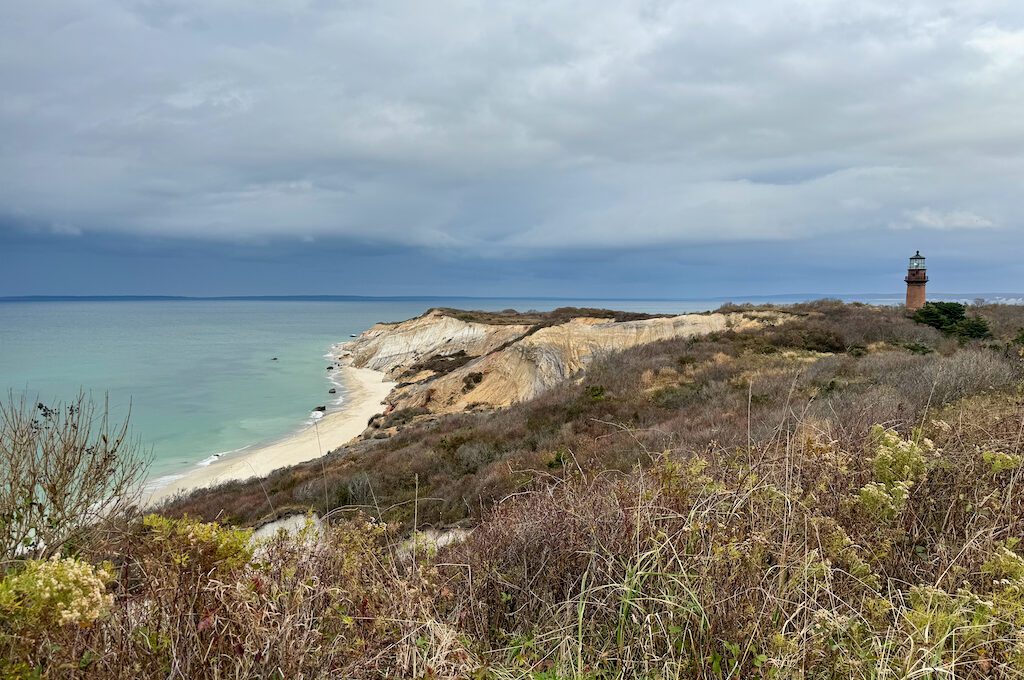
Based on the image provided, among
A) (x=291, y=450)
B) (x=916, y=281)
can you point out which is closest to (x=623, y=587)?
(x=291, y=450)

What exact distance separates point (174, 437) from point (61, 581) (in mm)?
37318

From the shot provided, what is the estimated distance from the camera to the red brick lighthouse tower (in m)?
41.4

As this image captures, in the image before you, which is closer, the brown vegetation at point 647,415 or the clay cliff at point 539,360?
the brown vegetation at point 647,415

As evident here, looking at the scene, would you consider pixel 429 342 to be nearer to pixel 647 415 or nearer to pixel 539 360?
pixel 539 360

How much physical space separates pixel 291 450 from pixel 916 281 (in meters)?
46.8

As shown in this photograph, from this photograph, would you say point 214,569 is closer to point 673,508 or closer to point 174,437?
point 673,508

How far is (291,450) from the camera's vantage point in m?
29.6

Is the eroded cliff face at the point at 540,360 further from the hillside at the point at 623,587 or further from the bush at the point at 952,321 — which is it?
the hillside at the point at 623,587

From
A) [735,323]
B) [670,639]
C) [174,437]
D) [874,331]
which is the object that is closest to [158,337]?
[174,437]

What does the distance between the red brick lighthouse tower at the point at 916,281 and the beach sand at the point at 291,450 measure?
41.9 metres

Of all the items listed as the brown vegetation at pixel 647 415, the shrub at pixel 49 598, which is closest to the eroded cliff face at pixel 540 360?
the brown vegetation at pixel 647 415

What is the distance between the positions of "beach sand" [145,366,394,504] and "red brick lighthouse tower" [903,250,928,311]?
138 ft

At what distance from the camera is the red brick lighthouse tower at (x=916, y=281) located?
4144 cm

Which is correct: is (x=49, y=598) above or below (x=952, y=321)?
below
